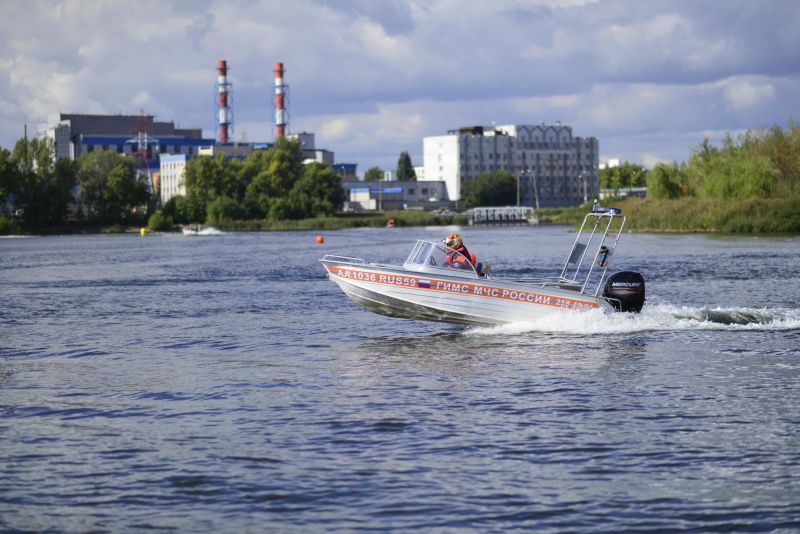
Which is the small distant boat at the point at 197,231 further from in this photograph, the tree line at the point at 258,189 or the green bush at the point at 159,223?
the tree line at the point at 258,189

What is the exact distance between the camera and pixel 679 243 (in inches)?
2960

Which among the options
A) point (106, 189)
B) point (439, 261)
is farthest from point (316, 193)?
point (439, 261)

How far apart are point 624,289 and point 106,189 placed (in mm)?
139554

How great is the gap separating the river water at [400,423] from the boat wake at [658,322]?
67mm

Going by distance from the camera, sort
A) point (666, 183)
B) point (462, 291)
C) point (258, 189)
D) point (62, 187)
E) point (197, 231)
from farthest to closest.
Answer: point (258, 189) < point (62, 187) < point (197, 231) < point (666, 183) < point (462, 291)

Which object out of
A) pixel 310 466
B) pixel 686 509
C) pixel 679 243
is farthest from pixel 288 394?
pixel 679 243

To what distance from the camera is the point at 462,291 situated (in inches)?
981

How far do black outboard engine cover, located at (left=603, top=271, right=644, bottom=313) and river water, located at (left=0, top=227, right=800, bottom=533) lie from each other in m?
0.49

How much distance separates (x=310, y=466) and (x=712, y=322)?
1630cm

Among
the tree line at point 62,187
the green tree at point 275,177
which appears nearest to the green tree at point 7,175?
the tree line at point 62,187

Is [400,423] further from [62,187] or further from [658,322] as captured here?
[62,187]

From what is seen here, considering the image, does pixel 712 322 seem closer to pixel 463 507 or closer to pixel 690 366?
pixel 690 366

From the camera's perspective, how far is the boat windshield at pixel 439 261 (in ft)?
82.3

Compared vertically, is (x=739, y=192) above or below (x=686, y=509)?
above
